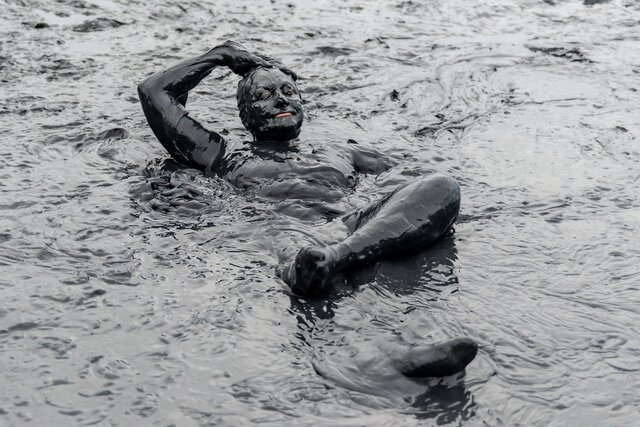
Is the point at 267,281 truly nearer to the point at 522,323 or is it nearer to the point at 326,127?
the point at 522,323

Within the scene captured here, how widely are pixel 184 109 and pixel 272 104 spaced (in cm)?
63

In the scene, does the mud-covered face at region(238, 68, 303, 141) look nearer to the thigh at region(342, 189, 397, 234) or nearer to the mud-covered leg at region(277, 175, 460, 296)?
the thigh at region(342, 189, 397, 234)

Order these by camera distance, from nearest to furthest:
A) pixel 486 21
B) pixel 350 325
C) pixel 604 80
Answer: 1. pixel 350 325
2. pixel 604 80
3. pixel 486 21

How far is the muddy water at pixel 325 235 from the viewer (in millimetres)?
3609

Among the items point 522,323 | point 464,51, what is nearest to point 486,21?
point 464,51

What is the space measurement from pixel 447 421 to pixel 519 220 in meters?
2.23

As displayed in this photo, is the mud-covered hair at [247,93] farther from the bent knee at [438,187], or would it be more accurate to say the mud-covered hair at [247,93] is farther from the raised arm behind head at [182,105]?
the bent knee at [438,187]

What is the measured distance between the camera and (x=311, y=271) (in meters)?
4.16

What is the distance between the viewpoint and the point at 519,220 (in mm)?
5395

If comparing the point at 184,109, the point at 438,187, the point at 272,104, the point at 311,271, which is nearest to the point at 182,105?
the point at 184,109

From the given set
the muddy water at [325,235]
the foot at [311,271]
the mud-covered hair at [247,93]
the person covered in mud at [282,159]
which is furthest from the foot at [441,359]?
the mud-covered hair at [247,93]

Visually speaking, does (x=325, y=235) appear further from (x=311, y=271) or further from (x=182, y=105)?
(x=182, y=105)

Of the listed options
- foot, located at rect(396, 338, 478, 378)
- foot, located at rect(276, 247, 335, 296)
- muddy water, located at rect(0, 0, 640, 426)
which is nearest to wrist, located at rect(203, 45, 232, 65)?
muddy water, located at rect(0, 0, 640, 426)

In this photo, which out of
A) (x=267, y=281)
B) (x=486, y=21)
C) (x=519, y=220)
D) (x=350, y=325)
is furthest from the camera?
(x=486, y=21)
